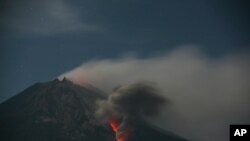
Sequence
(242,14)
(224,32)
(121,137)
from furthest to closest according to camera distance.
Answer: (121,137)
(224,32)
(242,14)

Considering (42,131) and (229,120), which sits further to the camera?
(42,131)

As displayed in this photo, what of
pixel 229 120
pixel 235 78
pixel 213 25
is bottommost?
pixel 229 120

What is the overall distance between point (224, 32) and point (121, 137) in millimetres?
16686

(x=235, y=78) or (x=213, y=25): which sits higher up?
(x=213, y=25)

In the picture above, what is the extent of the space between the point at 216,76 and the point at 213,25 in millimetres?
2679

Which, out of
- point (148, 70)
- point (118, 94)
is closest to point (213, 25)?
point (148, 70)

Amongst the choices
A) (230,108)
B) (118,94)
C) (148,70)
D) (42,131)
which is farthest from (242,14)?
(42,131)

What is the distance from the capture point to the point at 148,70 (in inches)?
944

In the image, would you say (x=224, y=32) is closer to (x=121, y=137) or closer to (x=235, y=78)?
(x=235, y=78)

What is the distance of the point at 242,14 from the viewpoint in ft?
67.1

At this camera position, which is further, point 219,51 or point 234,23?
point 219,51

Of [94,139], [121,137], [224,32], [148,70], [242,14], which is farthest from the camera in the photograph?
[94,139]

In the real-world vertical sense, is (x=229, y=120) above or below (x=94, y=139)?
below

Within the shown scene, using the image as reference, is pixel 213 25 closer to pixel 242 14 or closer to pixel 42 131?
pixel 242 14
